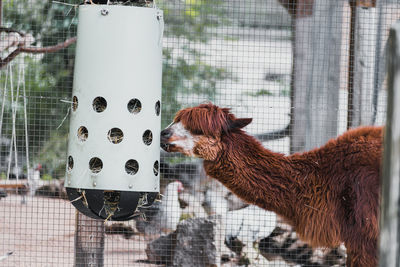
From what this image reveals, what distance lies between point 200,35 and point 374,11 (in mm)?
4496

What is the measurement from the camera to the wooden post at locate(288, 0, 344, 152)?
6.71 metres

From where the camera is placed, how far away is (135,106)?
134 inches

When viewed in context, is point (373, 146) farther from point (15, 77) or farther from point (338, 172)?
point (15, 77)

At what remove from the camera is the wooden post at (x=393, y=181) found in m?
1.42

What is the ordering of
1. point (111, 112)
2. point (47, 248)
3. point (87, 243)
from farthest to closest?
point (47, 248), point (87, 243), point (111, 112)

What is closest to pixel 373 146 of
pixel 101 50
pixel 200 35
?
pixel 101 50

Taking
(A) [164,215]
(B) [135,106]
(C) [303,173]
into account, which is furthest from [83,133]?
(A) [164,215]

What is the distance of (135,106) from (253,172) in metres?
1.08

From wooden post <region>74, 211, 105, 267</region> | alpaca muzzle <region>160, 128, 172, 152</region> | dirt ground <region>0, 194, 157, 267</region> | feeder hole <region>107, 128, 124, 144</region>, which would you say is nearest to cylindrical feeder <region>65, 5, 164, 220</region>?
feeder hole <region>107, 128, 124, 144</region>

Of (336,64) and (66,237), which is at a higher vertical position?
(336,64)

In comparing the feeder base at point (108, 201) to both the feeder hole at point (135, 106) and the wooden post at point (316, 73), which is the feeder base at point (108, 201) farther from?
the wooden post at point (316, 73)

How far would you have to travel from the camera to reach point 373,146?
3.87 m

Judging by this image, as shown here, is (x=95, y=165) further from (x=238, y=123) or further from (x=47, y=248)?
(x=47, y=248)

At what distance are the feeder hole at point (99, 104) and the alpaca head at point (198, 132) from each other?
2.00 feet
